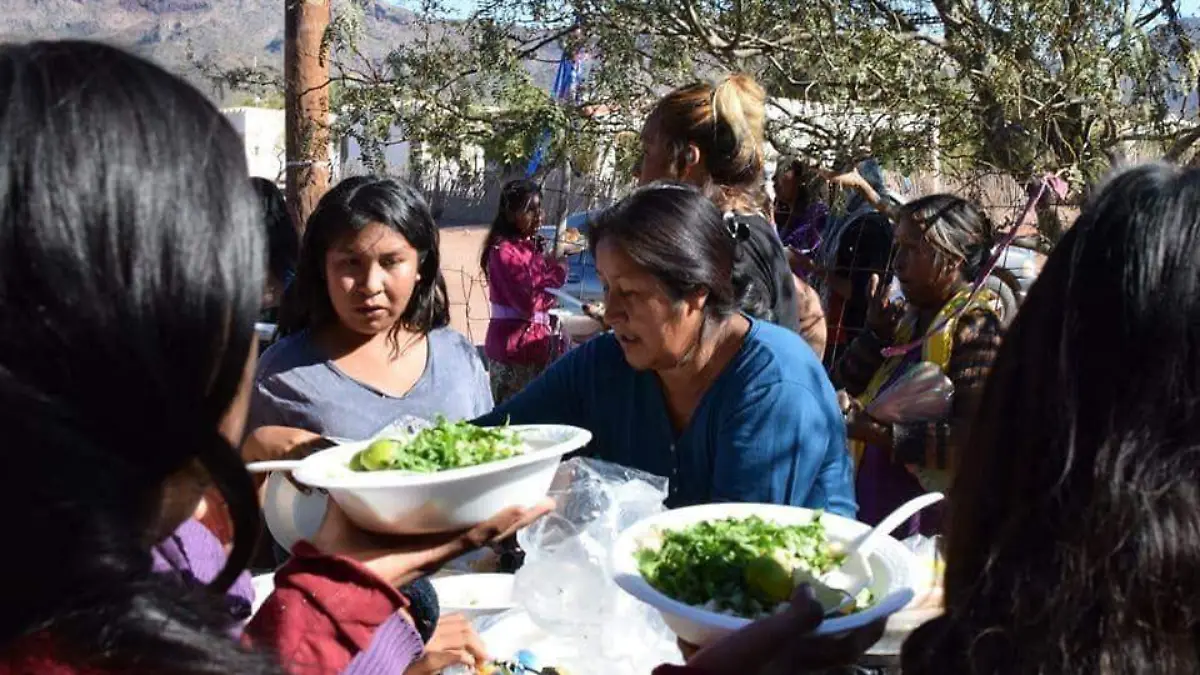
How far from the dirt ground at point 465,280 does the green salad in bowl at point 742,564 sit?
5.19 m

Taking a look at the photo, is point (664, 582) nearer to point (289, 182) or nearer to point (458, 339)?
point (458, 339)

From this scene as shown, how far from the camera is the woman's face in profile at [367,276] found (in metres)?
2.70

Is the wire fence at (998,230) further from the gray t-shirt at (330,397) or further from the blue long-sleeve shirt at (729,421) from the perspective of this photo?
the gray t-shirt at (330,397)

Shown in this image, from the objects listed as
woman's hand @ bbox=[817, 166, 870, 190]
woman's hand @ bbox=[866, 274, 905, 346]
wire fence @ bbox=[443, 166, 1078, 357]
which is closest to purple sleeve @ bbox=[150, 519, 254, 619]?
wire fence @ bbox=[443, 166, 1078, 357]

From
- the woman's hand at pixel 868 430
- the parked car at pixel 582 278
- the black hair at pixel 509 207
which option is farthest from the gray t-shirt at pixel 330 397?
the black hair at pixel 509 207

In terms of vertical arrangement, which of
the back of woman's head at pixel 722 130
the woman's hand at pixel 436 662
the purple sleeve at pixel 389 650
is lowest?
the woman's hand at pixel 436 662

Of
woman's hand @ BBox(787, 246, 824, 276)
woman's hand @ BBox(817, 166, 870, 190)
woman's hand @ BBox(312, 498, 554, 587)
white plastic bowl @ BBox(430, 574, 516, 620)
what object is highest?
woman's hand @ BBox(817, 166, 870, 190)

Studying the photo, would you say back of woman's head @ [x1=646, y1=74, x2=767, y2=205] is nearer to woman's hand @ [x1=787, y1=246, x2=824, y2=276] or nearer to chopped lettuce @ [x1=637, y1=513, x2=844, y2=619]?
chopped lettuce @ [x1=637, y1=513, x2=844, y2=619]

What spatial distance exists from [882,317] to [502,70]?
1.94m

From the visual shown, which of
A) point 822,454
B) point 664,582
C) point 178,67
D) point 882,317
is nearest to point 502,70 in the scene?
point 882,317

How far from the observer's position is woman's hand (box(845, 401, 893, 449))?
2.99 m

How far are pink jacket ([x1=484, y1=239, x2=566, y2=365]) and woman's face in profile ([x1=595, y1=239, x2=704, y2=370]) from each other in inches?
154

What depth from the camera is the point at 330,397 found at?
261 centimetres

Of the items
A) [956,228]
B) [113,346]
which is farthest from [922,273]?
[113,346]
